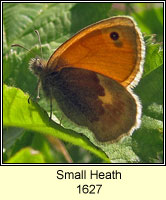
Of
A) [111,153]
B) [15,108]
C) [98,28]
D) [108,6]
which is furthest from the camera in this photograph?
[108,6]

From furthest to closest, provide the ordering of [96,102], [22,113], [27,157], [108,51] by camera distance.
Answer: [96,102], [108,51], [22,113], [27,157]

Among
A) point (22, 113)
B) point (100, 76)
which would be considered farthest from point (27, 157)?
point (100, 76)

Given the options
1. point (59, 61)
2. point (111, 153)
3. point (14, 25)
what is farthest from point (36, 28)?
point (111, 153)

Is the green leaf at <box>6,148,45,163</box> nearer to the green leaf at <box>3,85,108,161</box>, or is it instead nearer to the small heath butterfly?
the green leaf at <box>3,85,108,161</box>

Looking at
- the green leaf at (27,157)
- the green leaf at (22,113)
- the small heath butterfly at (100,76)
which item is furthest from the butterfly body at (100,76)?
the green leaf at (27,157)

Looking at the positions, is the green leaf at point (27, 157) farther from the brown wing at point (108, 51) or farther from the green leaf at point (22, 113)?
the brown wing at point (108, 51)

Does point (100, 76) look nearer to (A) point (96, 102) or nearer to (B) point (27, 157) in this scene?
(A) point (96, 102)

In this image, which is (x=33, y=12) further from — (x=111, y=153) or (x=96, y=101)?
(x=111, y=153)
